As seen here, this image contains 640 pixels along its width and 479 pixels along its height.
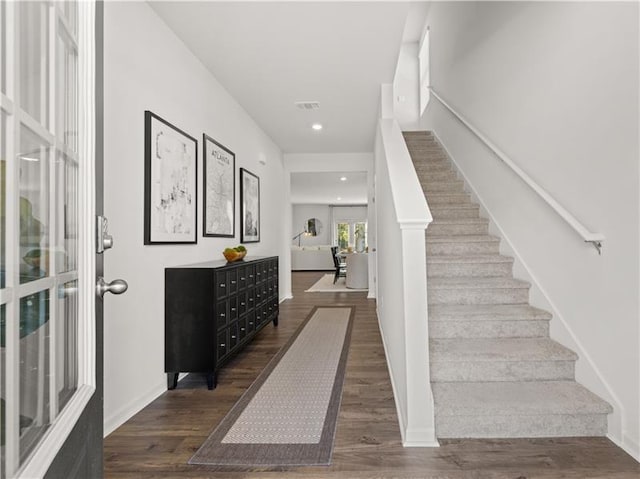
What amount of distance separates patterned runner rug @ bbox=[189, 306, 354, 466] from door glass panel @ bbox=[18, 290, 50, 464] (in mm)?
1378

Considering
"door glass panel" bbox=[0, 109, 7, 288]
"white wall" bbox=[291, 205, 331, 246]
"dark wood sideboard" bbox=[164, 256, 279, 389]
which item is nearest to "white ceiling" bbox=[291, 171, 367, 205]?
"white wall" bbox=[291, 205, 331, 246]

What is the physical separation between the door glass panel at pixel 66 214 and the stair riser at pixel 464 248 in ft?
9.39

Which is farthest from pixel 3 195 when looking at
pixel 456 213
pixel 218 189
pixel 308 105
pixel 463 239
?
pixel 308 105

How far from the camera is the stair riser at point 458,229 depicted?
11.6 ft

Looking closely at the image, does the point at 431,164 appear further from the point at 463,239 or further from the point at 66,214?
the point at 66,214

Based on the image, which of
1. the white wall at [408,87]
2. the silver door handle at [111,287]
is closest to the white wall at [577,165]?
the silver door handle at [111,287]

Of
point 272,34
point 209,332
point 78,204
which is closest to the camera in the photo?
point 78,204

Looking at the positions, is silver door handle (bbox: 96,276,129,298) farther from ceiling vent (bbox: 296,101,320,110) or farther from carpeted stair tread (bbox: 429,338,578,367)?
ceiling vent (bbox: 296,101,320,110)

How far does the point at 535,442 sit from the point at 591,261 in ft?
3.31

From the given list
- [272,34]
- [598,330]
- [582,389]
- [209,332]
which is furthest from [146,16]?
[582,389]

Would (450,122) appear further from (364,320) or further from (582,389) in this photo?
(582,389)

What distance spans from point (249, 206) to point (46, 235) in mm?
4039

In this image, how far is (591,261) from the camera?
6.85 feet

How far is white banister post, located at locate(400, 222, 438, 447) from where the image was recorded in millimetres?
1929
